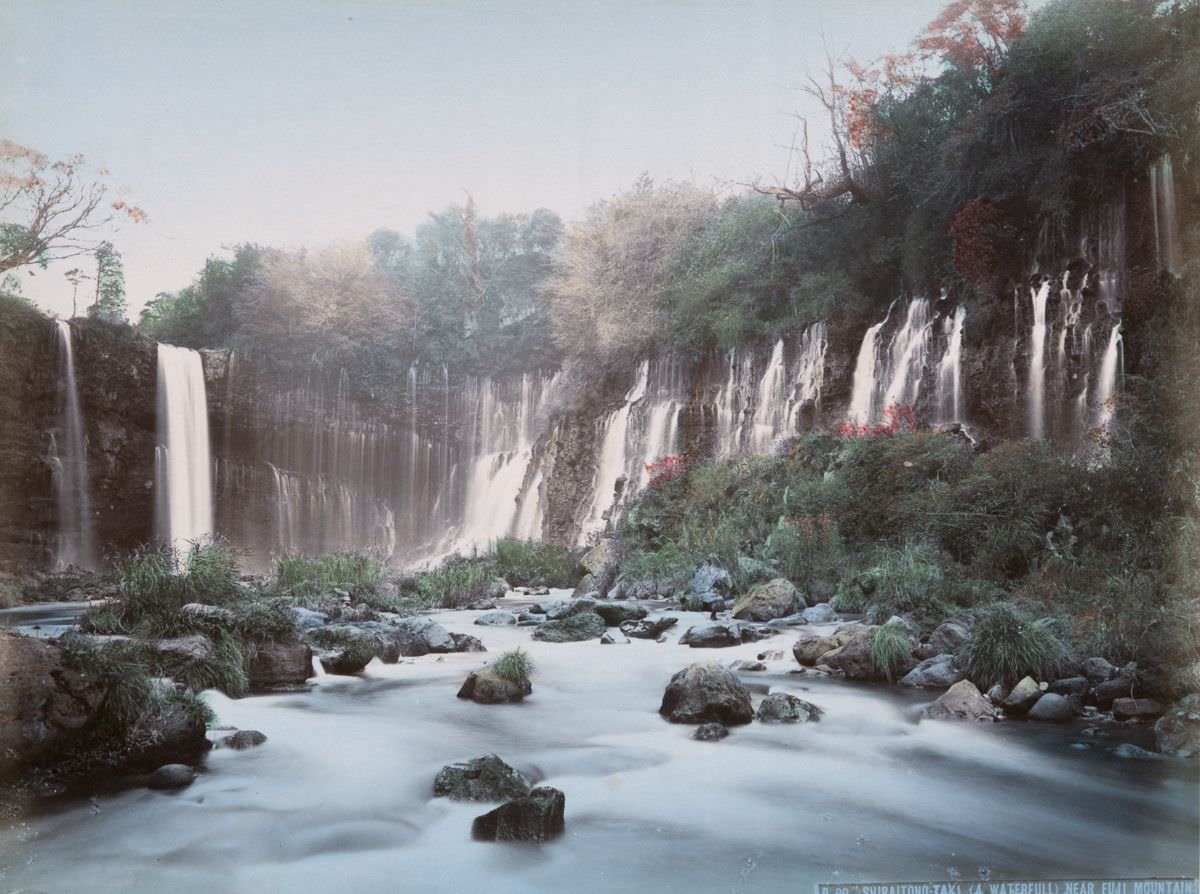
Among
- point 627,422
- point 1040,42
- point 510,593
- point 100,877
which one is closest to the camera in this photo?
point 100,877

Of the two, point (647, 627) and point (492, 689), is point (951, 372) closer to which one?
point (647, 627)

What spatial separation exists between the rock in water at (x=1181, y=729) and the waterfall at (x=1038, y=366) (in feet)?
10.4

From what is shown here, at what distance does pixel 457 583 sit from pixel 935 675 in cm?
332

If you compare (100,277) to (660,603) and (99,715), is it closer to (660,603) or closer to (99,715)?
(99,715)

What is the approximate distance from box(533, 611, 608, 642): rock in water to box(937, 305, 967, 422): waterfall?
4.22 m

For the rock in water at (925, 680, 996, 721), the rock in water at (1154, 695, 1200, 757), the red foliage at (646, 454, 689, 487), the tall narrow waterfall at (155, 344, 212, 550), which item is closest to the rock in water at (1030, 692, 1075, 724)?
the rock in water at (925, 680, 996, 721)

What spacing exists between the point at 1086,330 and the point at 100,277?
674cm

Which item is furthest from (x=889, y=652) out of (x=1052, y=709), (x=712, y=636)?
(x=712, y=636)

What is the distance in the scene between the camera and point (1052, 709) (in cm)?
403

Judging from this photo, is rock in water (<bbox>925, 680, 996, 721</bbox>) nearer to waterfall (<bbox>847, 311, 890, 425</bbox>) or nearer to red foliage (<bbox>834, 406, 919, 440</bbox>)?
red foliage (<bbox>834, 406, 919, 440</bbox>)

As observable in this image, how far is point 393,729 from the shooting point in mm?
3699

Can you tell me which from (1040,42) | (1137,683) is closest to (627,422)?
(1040,42)

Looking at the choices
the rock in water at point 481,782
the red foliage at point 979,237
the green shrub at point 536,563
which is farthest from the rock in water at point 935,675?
the red foliage at point 979,237

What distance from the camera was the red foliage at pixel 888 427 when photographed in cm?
779
